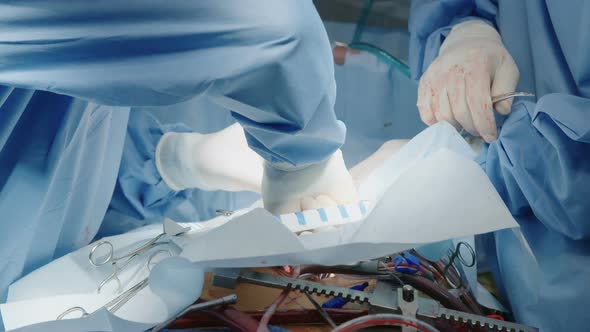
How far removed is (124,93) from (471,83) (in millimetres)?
720

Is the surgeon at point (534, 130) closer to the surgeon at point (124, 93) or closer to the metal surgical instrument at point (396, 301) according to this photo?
the metal surgical instrument at point (396, 301)

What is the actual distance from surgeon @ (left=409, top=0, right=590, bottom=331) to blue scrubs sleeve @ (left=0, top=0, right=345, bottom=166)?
1.29 ft

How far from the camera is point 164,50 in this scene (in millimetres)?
822

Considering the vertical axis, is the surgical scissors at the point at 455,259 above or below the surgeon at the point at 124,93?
below

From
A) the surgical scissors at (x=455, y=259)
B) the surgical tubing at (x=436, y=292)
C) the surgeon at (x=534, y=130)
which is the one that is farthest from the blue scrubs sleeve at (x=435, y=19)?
the surgical tubing at (x=436, y=292)

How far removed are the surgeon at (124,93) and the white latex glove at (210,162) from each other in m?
0.22

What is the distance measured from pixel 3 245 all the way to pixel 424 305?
766mm

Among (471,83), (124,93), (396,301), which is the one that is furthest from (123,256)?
(471,83)

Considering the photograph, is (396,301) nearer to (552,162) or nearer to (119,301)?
(552,162)

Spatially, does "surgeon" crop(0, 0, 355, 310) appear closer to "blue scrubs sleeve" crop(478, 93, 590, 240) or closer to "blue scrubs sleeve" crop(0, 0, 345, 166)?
"blue scrubs sleeve" crop(0, 0, 345, 166)

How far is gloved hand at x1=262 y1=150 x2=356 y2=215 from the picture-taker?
1172 millimetres

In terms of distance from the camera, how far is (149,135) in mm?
1556

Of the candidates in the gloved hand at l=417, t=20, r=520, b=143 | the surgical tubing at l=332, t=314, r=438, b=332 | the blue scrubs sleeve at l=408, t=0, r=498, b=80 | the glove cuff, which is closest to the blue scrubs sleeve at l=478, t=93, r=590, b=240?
the gloved hand at l=417, t=20, r=520, b=143

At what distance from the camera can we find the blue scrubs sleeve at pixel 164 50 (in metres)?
0.77
